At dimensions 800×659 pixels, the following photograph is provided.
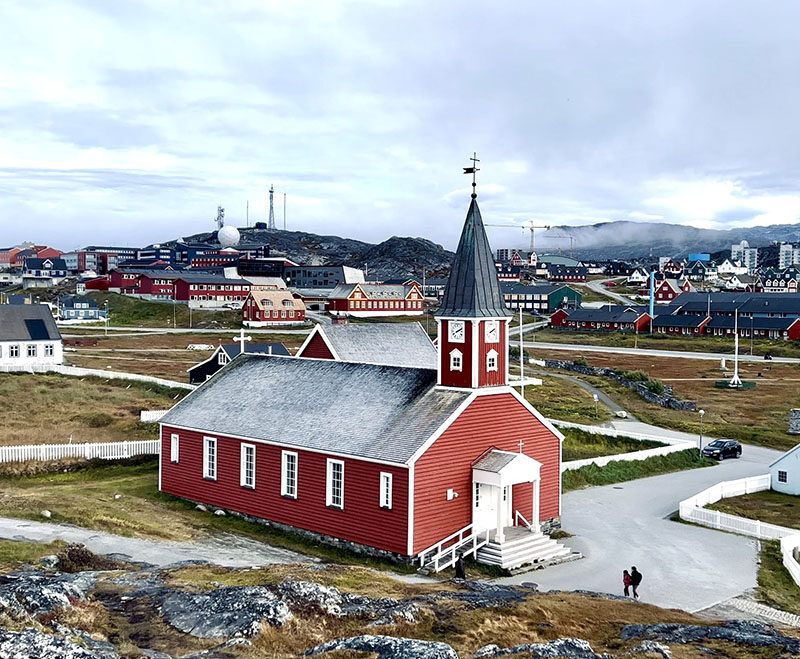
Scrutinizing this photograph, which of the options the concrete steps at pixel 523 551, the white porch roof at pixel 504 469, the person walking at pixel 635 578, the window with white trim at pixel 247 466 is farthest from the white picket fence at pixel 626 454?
the person walking at pixel 635 578

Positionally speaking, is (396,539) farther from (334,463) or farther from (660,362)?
(660,362)

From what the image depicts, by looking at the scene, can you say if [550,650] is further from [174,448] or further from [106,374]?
[106,374]

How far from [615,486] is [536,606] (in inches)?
933

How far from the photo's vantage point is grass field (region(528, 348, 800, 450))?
58125mm

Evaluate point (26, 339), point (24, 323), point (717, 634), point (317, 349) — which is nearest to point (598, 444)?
point (317, 349)

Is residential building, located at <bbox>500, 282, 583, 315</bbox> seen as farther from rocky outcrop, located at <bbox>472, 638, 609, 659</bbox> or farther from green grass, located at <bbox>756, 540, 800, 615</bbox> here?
rocky outcrop, located at <bbox>472, 638, 609, 659</bbox>

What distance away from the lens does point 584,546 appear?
31328mm

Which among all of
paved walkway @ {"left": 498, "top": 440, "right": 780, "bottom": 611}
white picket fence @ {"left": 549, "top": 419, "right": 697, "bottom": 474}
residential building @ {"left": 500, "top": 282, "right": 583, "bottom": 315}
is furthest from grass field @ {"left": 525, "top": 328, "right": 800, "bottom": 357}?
paved walkway @ {"left": 498, "top": 440, "right": 780, "bottom": 611}

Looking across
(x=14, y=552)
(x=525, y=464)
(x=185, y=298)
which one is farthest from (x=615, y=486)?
(x=185, y=298)

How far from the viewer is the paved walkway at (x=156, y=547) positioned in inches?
1019

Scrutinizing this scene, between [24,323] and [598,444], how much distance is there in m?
51.7

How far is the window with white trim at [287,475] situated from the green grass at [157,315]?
3810 inches

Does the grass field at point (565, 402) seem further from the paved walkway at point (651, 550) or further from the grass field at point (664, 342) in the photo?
the grass field at point (664, 342)

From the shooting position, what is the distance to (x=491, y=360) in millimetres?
30938
